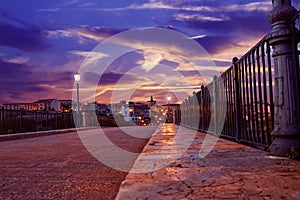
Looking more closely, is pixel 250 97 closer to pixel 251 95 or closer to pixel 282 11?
pixel 251 95

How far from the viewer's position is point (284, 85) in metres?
3.88

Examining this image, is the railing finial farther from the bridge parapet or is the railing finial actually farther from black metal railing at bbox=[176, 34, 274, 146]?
black metal railing at bbox=[176, 34, 274, 146]

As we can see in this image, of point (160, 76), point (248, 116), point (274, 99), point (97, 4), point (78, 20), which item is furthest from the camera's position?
point (78, 20)

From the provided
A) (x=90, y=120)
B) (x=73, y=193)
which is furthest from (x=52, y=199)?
(x=90, y=120)

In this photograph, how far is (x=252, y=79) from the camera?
16.9 ft

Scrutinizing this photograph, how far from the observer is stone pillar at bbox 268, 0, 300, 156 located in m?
3.82

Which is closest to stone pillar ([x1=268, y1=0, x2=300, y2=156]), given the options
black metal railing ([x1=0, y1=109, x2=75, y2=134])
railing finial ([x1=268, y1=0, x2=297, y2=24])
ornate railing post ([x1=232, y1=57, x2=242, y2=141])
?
railing finial ([x1=268, y1=0, x2=297, y2=24])

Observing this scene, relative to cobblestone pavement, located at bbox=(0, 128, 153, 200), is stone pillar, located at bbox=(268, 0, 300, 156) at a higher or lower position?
higher

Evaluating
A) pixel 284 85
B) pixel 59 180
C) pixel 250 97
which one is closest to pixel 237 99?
pixel 250 97

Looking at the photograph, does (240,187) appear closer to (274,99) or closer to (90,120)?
(274,99)

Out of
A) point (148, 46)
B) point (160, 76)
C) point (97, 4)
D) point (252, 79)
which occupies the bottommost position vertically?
point (252, 79)

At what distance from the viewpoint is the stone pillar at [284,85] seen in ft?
12.5

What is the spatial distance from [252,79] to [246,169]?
229 centimetres

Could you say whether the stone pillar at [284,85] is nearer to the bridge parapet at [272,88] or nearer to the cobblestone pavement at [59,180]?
the bridge parapet at [272,88]
